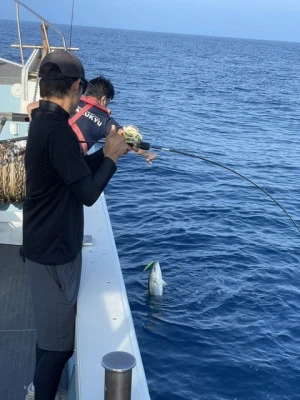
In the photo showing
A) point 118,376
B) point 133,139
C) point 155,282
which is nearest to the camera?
point 118,376

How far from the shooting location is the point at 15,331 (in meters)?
3.80

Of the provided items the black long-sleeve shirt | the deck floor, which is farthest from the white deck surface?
the deck floor

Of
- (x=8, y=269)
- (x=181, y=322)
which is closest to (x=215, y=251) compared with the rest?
(x=181, y=322)

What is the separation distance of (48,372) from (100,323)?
32 cm

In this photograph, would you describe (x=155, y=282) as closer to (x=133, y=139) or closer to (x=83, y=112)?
(x=83, y=112)

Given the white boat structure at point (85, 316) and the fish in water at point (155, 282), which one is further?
the fish in water at point (155, 282)

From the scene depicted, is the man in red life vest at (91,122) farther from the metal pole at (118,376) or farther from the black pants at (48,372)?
the metal pole at (118,376)

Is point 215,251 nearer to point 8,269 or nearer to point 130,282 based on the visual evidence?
point 130,282

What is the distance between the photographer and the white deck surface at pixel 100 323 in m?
2.34

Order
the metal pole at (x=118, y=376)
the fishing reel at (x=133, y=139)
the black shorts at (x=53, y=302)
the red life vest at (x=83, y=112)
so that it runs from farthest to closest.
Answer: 1. the red life vest at (x=83, y=112)
2. the fishing reel at (x=133, y=139)
3. the black shorts at (x=53, y=302)
4. the metal pole at (x=118, y=376)

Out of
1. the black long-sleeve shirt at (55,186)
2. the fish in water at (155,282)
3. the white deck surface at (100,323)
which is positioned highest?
the black long-sleeve shirt at (55,186)

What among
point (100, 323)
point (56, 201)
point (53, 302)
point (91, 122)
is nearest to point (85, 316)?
point (100, 323)

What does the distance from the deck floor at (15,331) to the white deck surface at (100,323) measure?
0.67 m

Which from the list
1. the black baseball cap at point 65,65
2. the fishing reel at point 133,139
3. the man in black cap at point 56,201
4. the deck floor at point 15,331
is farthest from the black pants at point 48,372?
the black baseball cap at point 65,65
